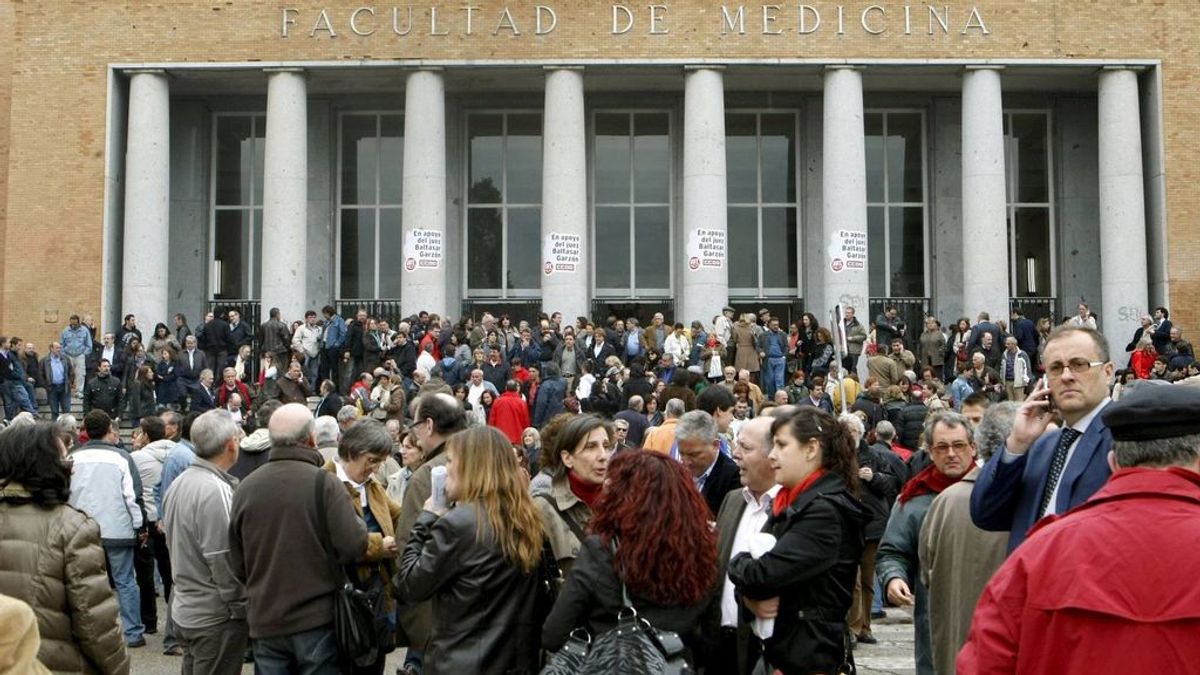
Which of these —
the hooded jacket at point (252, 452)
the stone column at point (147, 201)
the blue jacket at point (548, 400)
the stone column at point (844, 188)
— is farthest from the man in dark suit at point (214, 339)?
the hooded jacket at point (252, 452)

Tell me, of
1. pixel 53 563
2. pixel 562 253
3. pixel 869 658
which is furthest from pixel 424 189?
pixel 53 563

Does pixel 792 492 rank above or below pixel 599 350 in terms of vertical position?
below

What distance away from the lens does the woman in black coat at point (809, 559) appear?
454cm

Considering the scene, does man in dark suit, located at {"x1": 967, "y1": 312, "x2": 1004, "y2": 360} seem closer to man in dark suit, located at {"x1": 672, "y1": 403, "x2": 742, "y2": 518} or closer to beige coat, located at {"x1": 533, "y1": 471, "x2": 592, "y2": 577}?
man in dark suit, located at {"x1": 672, "y1": 403, "x2": 742, "y2": 518}

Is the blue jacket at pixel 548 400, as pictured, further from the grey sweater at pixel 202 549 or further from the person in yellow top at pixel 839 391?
the grey sweater at pixel 202 549

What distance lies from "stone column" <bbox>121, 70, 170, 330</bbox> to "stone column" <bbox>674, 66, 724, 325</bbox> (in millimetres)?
10410

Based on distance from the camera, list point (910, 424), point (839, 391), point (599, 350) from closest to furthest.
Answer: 1. point (910, 424)
2. point (839, 391)
3. point (599, 350)

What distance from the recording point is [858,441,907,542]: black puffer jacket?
911cm

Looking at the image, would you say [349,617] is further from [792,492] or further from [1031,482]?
[1031,482]

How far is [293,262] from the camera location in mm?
25031

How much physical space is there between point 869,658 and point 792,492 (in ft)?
16.3

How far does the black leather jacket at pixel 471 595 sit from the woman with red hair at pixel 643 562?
0.49m

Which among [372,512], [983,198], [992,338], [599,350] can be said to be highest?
[983,198]

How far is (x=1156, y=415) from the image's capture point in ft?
9.51
